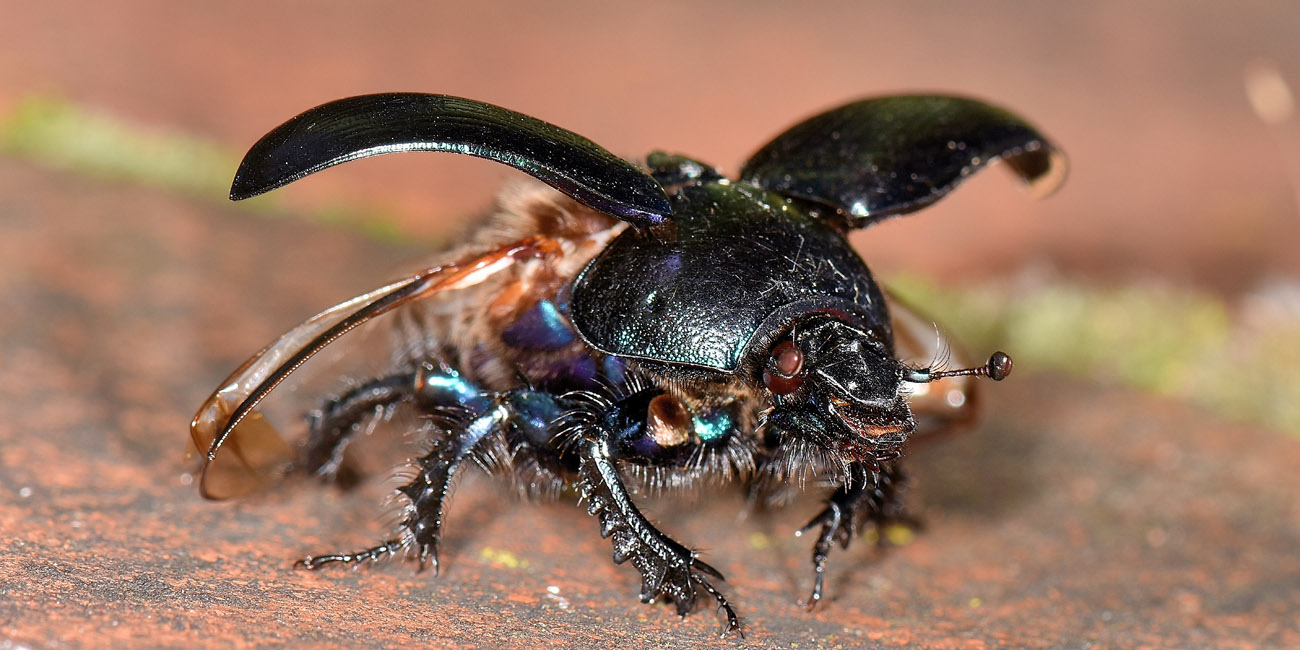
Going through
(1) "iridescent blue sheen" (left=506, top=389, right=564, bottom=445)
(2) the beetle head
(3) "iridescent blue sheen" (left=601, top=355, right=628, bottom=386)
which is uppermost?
(3) "iridescent blue sheen" (left=601, top=355, right=628, bottom=386)

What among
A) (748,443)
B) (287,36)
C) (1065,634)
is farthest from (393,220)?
(1065,634)

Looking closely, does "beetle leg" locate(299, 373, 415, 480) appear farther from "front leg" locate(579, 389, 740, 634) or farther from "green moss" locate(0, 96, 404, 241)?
"green moss" locate(0, 96, 404, 241)

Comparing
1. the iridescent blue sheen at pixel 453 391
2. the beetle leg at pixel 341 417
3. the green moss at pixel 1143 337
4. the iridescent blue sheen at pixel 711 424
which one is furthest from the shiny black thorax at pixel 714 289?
the green moss at pixel 1143 337

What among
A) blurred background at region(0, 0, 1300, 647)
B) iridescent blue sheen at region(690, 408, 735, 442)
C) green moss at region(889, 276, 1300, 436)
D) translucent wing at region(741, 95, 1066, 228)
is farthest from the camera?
blurred background at region(0, 0, 1300, 647)

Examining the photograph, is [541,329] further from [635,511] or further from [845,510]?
[845,510]

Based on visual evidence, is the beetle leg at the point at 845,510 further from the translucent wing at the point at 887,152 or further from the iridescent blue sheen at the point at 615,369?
the translucent wing at the point at 887,152

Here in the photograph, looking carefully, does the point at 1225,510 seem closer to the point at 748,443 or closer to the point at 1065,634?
the point at 1065,634

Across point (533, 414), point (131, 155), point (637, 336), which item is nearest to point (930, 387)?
point (637, 336)

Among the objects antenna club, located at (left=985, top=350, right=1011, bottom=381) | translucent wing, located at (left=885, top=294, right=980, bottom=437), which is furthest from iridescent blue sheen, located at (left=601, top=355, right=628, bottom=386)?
translucent wing, located at (left=885, top=294, right=980, bottom=437)

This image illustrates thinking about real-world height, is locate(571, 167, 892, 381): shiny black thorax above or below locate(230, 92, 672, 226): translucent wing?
below

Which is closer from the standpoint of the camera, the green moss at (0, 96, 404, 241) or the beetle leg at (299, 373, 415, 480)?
the beetle leg at (299, 373, 415, 480)
